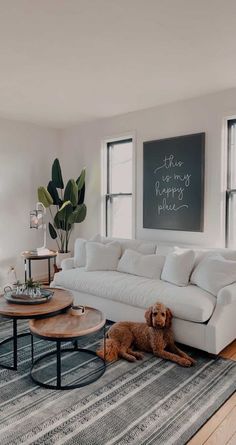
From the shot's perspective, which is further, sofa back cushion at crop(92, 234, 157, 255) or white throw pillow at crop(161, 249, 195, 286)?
sofa back cushion at crop(92, 234, 157, 255)

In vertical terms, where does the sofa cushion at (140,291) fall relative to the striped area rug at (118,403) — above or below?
above

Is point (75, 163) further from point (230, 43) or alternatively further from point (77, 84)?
point (230, 43)

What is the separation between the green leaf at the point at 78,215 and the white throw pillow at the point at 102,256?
999mm

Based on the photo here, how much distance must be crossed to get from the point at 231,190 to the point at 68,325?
8.21 feet

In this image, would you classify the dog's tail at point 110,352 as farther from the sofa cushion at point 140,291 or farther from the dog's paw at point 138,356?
the sofa cushion at point 140,291

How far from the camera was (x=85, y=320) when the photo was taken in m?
2.69

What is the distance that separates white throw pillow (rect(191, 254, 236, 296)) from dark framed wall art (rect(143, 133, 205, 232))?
966 mm

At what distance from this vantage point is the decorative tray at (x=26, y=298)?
9.56 ft

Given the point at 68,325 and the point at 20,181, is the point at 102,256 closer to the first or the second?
the point at 68,325

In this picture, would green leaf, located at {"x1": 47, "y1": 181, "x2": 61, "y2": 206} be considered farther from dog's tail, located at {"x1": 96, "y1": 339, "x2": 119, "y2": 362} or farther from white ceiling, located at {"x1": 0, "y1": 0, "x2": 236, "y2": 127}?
dog's tail, located at {"x1": 96, "y1": 339, "x2": 119, "y2": 362}

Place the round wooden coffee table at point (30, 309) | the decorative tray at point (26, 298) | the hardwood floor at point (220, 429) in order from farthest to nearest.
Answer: the decorative tray at point (26, 298)
the round wooden coffee table at point (30, 309)
the hardwood floor at point (220, 429)

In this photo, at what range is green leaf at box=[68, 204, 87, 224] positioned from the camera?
5.21m

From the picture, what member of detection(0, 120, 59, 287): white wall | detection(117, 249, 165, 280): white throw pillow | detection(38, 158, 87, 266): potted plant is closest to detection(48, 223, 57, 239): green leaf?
detection(38, 158, 87, 266): potted plant

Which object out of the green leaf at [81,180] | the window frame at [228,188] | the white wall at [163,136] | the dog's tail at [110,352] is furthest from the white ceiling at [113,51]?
the dog's tail at [110,352]
